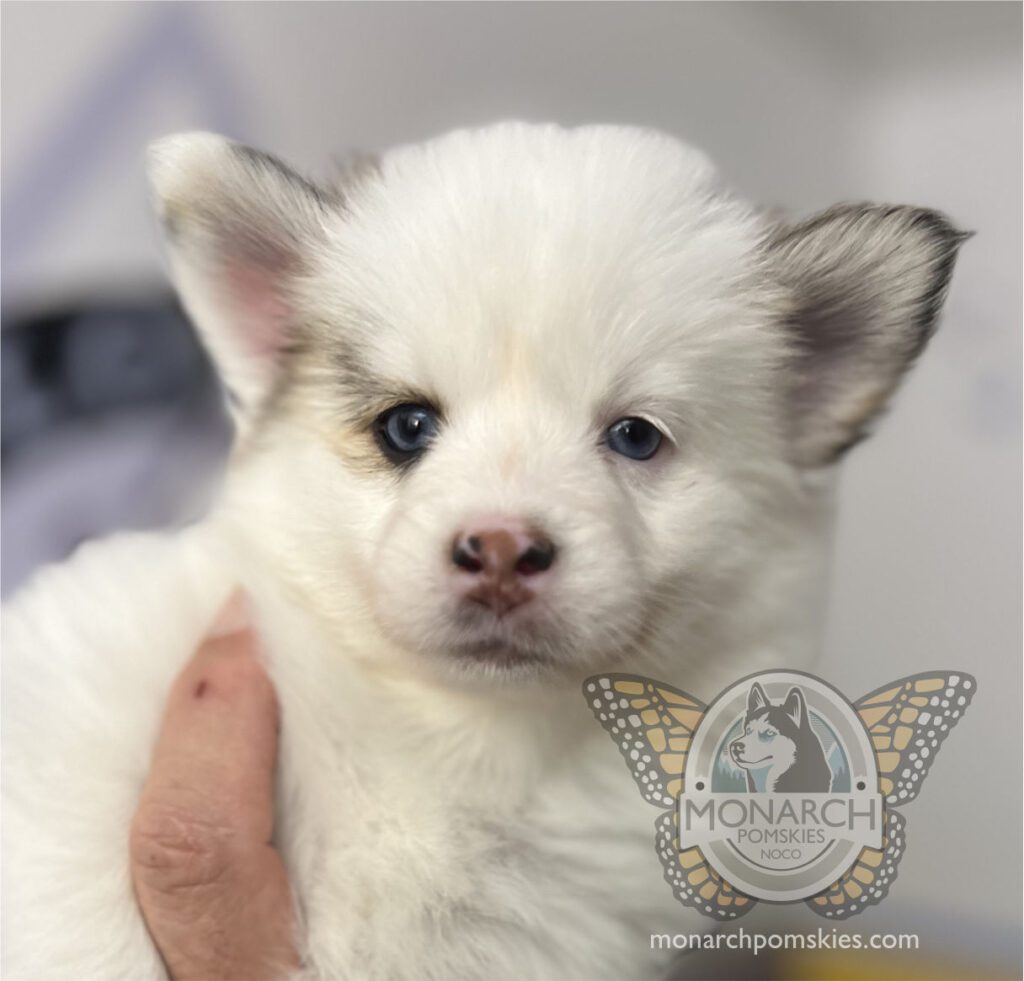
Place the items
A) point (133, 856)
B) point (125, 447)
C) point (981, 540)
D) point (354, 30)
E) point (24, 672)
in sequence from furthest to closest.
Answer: point (125, 447), point (981, 540), point (354, 30), point (24, 672), point (133, 856)

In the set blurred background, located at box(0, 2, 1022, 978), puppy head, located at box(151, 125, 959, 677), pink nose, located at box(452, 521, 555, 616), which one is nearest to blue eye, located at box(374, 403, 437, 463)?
puppy head, located at box(151, 125, 959, 677)

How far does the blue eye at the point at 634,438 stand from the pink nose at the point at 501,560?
21 centimetres

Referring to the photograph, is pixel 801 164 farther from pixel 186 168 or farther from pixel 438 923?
pixel 438 923

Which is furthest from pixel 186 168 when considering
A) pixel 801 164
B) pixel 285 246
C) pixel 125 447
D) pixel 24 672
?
pixel 801 164

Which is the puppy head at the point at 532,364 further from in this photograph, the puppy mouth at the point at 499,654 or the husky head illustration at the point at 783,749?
the husky head illustration at the point at 783,749

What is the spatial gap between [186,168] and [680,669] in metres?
0.92

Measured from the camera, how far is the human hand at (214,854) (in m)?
1.13

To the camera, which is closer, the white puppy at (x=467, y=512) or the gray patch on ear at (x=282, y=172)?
the white puppy at (x=467, y=512)

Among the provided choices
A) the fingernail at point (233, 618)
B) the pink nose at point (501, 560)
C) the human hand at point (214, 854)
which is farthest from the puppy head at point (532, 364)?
the human hand at point (214, 854)

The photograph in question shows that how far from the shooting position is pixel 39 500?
1.80 m

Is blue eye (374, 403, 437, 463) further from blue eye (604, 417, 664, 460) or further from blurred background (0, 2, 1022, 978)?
blurred background (0, 2, 1022, 978)

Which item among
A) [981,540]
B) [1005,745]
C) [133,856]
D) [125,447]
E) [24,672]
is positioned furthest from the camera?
[125,447]

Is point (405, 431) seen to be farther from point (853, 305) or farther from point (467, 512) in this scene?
point (853, 305)

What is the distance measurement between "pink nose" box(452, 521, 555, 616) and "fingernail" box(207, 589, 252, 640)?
20.0 inches
